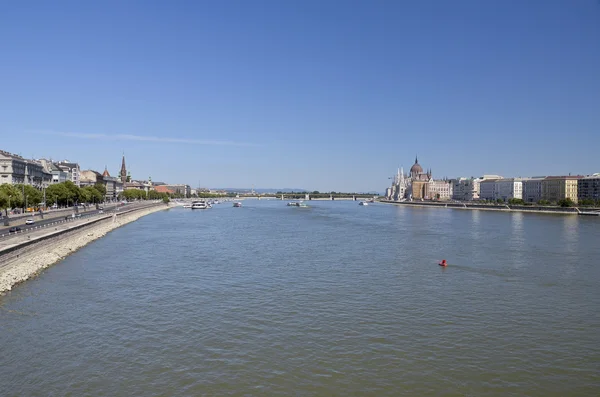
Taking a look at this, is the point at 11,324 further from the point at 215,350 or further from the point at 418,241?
the point at 418,241

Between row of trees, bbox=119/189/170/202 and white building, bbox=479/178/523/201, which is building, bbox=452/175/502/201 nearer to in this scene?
white building, bbox=479/178/523/201

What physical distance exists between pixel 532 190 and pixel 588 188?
21216 mm

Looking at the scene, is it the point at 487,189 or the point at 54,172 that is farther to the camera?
the point at 487,189

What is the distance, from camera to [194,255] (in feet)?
101

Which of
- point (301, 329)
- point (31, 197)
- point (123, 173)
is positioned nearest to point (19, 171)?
point (31, 197)

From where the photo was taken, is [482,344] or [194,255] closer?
[482,344]

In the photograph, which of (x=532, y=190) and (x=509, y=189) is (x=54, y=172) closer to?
(x=532, y=190)

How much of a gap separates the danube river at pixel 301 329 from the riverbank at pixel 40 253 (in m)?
0.78

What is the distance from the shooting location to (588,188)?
12244 centimetres

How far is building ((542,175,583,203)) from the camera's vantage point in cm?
12394

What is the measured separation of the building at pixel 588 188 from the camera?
12000 cm

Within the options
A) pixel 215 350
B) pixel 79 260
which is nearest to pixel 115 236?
pixel 79 260

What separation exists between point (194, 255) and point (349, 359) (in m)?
20.1

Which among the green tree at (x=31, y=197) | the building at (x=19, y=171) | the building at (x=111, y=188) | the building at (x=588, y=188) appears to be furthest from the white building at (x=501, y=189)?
the green tree at (x=31, y=197)
